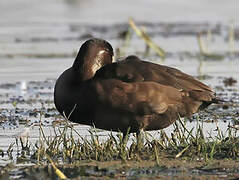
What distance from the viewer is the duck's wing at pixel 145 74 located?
643 centimetres

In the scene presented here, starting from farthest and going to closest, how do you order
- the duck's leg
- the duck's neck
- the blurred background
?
1. the blurred background
2. the duck's neck
3. the duck's leg

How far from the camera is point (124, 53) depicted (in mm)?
13922

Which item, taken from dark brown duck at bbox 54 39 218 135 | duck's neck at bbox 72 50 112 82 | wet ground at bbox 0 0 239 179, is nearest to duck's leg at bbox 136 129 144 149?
dark brown duck at bbox 54 39 218 135

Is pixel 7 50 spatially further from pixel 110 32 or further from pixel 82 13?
pixel 82 13

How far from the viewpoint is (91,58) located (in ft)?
21.9

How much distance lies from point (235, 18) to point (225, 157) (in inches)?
539

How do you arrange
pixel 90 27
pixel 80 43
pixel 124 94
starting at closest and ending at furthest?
pixel 124 94 → pixel 80 43 → pixel 90 27

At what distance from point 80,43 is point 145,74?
9.62 m

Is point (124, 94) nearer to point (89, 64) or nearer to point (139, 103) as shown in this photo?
point (139, 103)

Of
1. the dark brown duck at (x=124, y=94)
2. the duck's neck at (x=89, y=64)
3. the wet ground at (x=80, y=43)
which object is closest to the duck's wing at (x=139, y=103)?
the dark brown duck at (x=124, y=94)

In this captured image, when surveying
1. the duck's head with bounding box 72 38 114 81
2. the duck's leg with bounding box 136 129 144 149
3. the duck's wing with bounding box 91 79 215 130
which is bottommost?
the duck's leg with bounding box 136 129 144 149

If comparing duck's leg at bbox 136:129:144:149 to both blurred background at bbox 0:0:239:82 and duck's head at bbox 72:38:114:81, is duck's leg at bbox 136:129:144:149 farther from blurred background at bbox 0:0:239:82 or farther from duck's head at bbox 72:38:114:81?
blurred background at bbox 0:0:239:82

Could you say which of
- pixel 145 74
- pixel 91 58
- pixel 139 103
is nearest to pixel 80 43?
pixel 91 58

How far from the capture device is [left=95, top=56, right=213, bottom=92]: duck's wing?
6433mm
